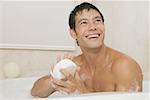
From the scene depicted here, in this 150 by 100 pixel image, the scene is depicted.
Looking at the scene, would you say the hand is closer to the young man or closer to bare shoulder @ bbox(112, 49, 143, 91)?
the young man

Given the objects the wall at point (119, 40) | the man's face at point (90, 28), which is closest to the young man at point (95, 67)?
the man's face at point (90, 28)

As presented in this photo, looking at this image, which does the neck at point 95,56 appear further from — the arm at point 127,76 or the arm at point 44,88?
the arm at point 44,88

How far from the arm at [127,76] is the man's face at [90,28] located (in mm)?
145

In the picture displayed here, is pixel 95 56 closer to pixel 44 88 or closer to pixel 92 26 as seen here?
pixel 92 26

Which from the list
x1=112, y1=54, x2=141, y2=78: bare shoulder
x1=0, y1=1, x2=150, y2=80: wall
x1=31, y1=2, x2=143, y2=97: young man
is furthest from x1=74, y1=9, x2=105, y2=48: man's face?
x1=0, y1=1, x2=150, y2=80: wall

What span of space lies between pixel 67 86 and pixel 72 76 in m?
0.05

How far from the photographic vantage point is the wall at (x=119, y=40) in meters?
1.75

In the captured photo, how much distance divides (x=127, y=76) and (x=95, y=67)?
27cm

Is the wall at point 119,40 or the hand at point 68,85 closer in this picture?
the hand at point 68,85

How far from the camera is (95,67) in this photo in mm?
1509

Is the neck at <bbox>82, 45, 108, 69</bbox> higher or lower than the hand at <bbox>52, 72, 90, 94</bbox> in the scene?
higher

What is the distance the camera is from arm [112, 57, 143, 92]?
50.2 inches

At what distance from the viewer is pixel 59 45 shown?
1.82 meters

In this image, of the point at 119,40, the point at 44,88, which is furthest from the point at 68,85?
the point at 119,40
